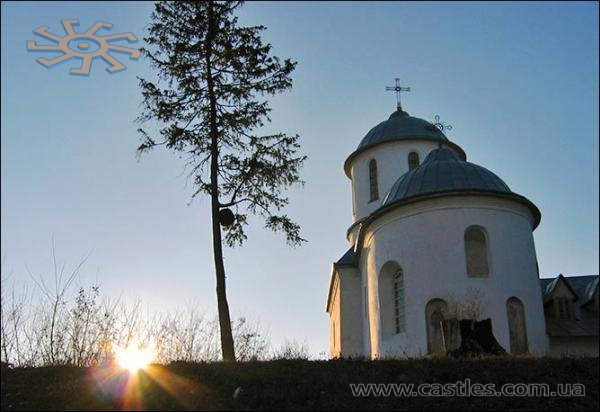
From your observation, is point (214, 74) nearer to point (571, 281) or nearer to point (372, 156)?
point (372, 156)

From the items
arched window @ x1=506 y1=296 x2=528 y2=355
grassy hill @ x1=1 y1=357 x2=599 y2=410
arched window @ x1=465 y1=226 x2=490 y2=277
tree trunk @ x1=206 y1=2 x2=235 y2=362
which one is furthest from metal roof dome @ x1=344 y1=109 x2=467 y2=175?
grassy hill @ x1=1 y1=357 x2=599 y2=410

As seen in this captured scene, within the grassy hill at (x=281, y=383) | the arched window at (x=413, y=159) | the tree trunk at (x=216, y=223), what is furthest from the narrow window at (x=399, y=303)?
the grassy hill at (x=281, y=383)

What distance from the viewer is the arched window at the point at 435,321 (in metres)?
19.9

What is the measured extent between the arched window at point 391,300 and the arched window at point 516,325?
3.11 metres

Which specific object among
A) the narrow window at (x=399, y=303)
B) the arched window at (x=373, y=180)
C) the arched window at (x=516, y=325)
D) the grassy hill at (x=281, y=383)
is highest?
the arched window at (x=373, y=180)

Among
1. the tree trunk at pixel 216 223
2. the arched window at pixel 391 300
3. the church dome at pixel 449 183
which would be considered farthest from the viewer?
the arched window at pixel 391 300

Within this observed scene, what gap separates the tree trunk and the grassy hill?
13.7ft

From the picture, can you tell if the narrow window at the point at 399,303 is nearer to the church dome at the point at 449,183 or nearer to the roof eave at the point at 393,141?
the church dome at the point at 449,183

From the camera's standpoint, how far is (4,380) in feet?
41.1

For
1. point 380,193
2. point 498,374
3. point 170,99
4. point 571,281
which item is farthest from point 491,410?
point 380,193

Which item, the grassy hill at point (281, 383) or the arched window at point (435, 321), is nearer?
the grassy hill at point (281, 383)

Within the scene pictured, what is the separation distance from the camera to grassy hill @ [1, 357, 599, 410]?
11.1 m

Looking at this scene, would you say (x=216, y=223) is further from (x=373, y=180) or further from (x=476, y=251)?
(x=373, y=180)

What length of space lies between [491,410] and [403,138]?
18367 millimetres
